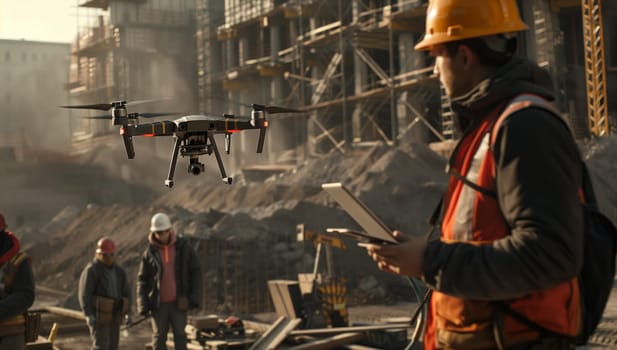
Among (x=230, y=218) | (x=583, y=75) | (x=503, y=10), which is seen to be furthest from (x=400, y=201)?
(x=503, y=10)

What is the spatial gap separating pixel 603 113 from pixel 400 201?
6.94 meters

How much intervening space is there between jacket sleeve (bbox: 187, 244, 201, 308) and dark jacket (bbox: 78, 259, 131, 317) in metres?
0.84

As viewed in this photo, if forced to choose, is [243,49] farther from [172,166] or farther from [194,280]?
[172,166]

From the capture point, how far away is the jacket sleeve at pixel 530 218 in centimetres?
226

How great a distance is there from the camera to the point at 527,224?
2277 mm

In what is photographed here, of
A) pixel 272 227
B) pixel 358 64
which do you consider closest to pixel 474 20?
pixel 272 227

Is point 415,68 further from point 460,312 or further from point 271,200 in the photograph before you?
point 460,312

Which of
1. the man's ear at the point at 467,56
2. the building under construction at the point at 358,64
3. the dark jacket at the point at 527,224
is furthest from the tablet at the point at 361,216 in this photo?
the building under construction at the point at 358,64

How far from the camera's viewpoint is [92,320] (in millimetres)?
9797

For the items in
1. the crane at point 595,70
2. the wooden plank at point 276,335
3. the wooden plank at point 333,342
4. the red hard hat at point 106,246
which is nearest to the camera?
the red hard hat at point 106,246

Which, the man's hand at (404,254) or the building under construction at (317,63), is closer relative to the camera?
the man's hand at (404,254)

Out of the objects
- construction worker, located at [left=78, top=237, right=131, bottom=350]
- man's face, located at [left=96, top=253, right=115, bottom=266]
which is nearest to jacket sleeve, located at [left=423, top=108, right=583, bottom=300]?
construction worker, located at [left=78, top=237, right=131, bottom=350]

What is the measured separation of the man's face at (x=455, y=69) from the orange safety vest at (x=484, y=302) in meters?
0.15

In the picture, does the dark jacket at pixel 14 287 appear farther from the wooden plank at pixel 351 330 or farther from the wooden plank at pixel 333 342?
the wooden plank at pixel 351 330
